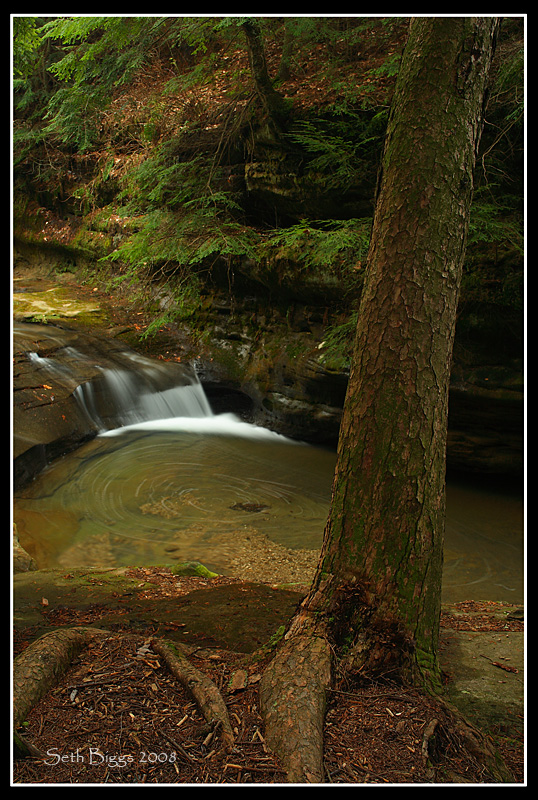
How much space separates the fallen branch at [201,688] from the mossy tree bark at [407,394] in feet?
1.06

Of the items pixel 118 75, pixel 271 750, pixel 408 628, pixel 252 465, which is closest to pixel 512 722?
pixel 408 628

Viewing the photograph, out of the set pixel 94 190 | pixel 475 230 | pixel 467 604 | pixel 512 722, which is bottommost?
pixel 467 604

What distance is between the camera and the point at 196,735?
1.97 metres

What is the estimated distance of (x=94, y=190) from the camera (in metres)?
16.1

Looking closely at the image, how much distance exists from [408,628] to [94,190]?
1709 cm

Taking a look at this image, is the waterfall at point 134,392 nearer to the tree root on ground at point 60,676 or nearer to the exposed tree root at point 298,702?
the tree root on ground at point 60,676

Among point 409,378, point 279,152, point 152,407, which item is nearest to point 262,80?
point 279,152

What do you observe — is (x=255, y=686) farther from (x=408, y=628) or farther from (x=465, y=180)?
(x=465, y=180)

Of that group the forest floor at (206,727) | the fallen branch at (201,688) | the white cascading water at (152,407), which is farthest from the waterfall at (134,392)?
the fallen branch at (201,688)

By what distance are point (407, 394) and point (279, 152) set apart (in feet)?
29.1

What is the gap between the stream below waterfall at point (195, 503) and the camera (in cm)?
639

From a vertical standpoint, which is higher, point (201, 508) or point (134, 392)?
point (134, 392)

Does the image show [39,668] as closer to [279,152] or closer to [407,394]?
[407,394]

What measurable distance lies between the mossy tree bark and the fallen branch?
32 cm
